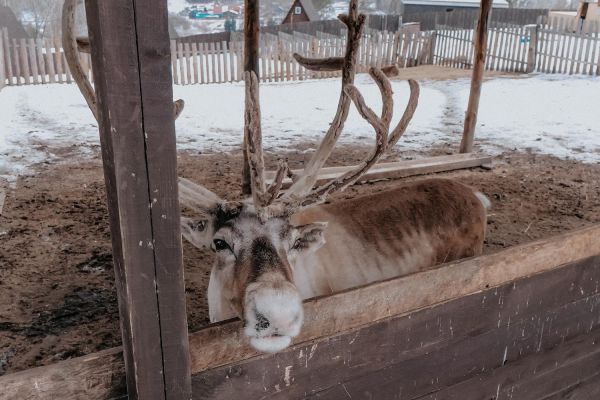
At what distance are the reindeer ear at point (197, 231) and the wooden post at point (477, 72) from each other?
234 inches

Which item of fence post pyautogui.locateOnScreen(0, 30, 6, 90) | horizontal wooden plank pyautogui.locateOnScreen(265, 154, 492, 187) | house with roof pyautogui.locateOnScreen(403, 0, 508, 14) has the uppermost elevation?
house with roof pyautogui.locateOnScreen(403, 0, 508, 14)

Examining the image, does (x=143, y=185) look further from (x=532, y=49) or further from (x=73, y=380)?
(x=532, y=49)

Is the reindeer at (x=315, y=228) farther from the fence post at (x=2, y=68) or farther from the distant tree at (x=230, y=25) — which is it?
the distant tree at (x=230, y=25)

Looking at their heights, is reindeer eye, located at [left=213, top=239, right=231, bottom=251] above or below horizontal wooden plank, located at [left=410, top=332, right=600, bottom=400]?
above

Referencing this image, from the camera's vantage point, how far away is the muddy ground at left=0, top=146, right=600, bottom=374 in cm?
406

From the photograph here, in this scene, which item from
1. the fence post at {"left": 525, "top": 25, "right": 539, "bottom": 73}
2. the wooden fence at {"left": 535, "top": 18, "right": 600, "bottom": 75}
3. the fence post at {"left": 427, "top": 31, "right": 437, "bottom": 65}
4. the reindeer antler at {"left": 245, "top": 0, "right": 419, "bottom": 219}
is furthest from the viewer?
the fence post at {"left": 427, "top": 31, "right": 437, "bottom": 65}

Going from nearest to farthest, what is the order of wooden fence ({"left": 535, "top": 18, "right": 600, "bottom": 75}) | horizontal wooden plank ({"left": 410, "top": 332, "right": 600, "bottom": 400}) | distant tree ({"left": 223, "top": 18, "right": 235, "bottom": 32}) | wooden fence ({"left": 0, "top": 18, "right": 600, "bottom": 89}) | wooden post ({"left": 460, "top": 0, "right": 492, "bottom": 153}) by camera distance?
horizontal wooden plank ({"left": 410, "top": 332, "right": 600, "bottom": 400}) → wooden post ({"left": 460, "top": 0, "right": 492, "bottom": 153}) → wooden fence ({"left": 0, "top": 18, "right": 600, "bottom": 89}) → wooden fence ({"left": 535, "top": 18, "right": 600, "bottom": 75}) → distant tree ({"left": 223, "top": 18, "right": 235, "bottom": 32})

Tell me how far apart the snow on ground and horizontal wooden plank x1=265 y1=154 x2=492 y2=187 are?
1.17 metres

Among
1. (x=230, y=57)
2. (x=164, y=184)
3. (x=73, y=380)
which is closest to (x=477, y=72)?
(x=164, y=184)

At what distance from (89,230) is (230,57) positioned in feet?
38.7

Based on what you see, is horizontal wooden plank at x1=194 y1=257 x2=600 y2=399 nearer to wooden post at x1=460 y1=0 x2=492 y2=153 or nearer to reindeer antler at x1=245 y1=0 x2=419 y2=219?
reindeer antler at x1=245 y1=0 x2=419 y2=219

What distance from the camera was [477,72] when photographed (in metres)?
8.07

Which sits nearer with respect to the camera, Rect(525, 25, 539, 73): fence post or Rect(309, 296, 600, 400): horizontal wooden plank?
Rect(309, 296, 600, 400): horizontal wooden plank

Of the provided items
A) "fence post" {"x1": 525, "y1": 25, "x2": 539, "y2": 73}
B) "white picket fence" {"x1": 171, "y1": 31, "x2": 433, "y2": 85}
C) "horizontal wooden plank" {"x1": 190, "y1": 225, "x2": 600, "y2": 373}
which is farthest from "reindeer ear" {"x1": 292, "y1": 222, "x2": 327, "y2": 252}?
"fence post" {"x1": 525, "y1": 25, "x2": 539, "y2": 73}
